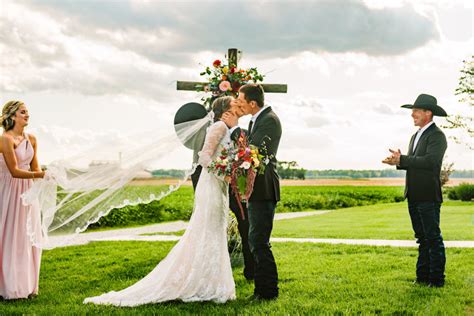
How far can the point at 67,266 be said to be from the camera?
32.7 feet

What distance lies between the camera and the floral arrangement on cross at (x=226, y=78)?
333 inches

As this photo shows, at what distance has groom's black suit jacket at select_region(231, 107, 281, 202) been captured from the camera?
20.5 feet

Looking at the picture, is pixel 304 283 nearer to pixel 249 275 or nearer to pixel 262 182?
pixel 249 275

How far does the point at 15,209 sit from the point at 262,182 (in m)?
3.13

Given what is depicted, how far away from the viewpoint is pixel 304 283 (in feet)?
25.1

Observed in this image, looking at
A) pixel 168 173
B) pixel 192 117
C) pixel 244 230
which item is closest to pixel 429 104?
pixel 244 230

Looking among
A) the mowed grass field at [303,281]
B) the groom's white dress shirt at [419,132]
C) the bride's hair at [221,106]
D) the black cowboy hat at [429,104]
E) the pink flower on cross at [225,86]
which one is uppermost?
the pink flower on cross at [225,86]

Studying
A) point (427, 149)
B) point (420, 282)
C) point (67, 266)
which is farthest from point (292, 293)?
point (67, 266)

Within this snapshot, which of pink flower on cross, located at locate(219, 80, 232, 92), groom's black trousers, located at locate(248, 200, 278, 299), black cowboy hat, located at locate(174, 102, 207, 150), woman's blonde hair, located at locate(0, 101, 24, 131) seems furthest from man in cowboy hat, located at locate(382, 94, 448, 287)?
woman's blonde hair, located at locate(0, 101, 24, 131)

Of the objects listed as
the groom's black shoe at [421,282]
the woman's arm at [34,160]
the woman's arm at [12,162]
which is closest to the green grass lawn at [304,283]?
the groom's black shoe at [421,282]

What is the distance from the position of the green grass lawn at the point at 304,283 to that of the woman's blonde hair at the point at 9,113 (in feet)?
6.97

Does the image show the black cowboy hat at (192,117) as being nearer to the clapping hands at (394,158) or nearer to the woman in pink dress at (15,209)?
the woman in pink dress at (15,209)

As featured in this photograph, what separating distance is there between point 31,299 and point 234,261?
3085 mm

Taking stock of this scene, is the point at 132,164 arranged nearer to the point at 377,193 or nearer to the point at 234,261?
the point at 234,261
